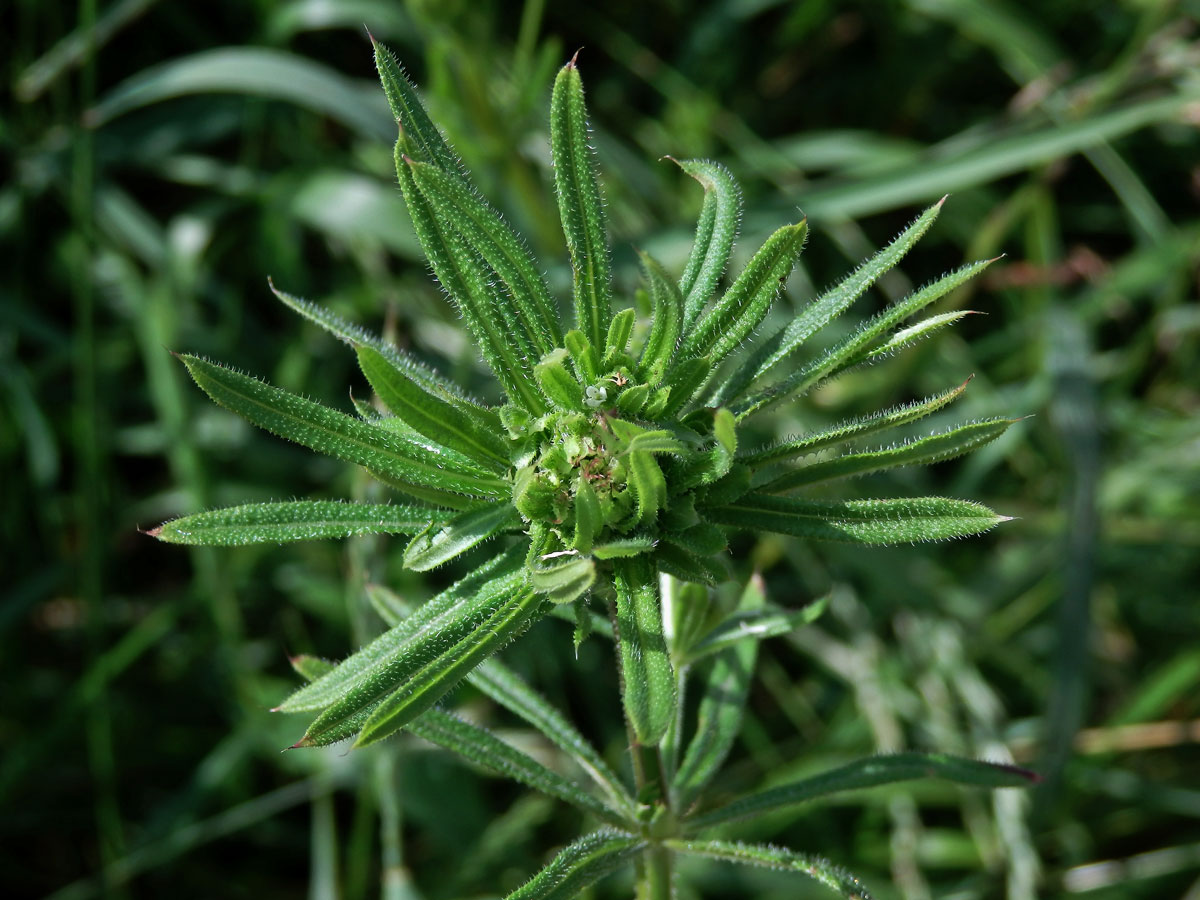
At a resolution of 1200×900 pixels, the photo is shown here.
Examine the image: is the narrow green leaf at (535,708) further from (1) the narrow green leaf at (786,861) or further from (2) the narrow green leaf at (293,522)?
(2) the narrow green leaf at (293,522)

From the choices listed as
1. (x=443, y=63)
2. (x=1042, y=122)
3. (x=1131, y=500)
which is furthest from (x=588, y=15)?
(x=1131, y=500)

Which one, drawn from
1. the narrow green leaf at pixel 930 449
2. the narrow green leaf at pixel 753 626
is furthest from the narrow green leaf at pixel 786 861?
the narrow green leaf at pixel 930 449

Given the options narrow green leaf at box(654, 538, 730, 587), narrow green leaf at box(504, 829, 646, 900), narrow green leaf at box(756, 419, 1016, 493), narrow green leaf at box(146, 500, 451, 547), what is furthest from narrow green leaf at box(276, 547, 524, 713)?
narrow green leaf at box(756, 419, 1016, 493)

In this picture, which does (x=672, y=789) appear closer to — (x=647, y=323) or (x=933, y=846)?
(x=647, y=323)

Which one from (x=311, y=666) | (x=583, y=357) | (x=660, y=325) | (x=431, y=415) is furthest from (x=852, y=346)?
(x=311, y=666)

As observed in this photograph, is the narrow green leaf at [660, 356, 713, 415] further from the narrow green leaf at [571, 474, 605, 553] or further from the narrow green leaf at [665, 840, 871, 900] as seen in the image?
the narrow green leaf at [665, 840, 871, 900]

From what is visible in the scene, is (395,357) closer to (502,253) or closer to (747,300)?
(502,253)
